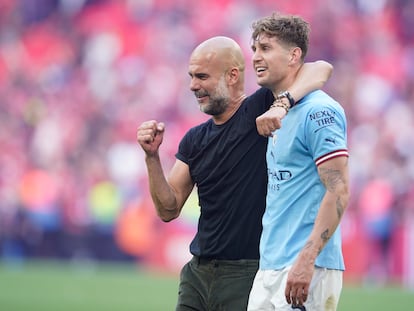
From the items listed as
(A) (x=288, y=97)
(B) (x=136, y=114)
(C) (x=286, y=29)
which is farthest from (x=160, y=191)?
(B) (x=136, y=114)

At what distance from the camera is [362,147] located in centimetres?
1853

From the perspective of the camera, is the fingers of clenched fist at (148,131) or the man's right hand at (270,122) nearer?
the man's right hand at (270,122)

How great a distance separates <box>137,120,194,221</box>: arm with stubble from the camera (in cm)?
607

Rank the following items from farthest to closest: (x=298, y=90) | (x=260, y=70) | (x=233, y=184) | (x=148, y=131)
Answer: (x=233, y=184) < (x=148, y=131) < (x=260, y=70) < (x=298, y=90)

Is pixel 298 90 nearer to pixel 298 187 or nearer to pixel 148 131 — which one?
pixel 298 187

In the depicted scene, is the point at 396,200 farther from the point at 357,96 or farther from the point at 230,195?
the point at 230,195

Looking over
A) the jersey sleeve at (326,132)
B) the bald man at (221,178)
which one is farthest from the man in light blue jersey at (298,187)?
the bald man at (221,178)

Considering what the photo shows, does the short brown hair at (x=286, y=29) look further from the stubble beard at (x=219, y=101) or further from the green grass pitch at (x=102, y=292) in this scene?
the green grass pitch at (x=102, y=292)

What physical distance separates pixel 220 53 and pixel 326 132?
1415 millimetres

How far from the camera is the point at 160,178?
633 cm

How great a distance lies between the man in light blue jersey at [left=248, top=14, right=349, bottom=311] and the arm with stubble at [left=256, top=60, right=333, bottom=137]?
1cm

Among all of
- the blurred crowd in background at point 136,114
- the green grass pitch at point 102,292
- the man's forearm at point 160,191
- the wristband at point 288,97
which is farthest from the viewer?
the blurred crowd in background at point 136,114

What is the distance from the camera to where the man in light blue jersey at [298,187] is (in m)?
5.17

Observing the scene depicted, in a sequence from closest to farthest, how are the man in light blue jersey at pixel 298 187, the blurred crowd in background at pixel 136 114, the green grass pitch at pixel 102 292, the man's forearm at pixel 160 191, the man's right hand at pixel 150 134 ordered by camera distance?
1. the man in light blue jersey at pixel 298 187
2. the man's right hand at pixel 150 134
3. the man's forearm at pixel 160 191
4. the green grass pitch at pixel 102 292
5. the blurred crowd in background at pixel 136 114
